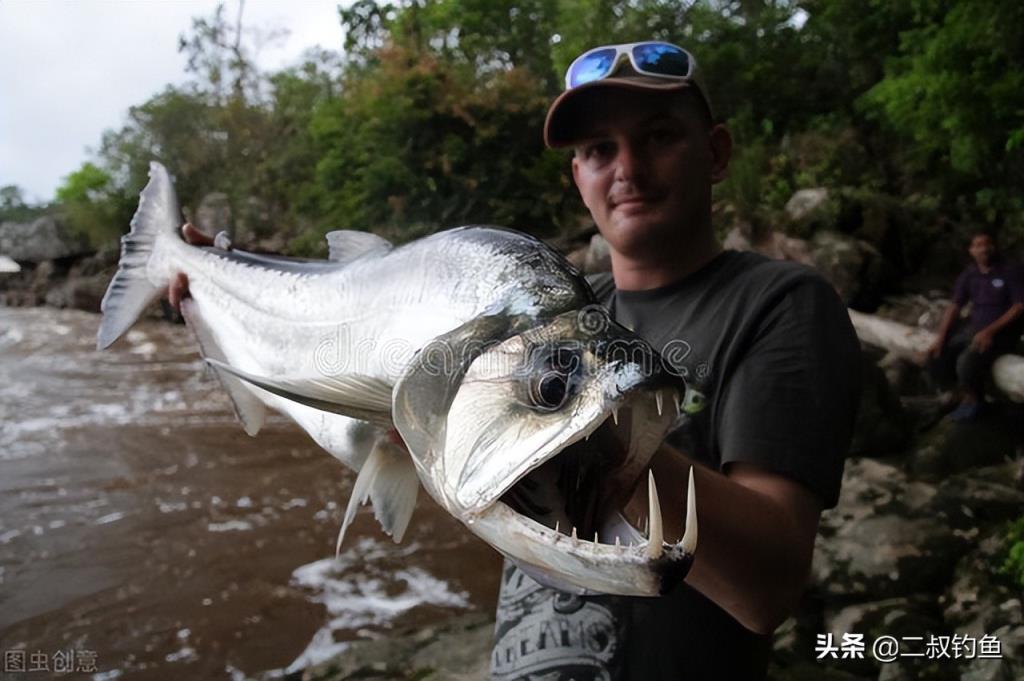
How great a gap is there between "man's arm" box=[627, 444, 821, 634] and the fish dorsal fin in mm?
997

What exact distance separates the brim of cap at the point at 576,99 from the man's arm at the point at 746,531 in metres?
0.91

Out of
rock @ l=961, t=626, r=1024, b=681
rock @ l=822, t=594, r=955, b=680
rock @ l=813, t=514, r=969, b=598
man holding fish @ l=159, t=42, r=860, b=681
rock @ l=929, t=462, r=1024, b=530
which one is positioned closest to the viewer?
man holding fish @ l=159, t=42, r=860, b=681

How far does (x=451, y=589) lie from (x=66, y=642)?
2217 millimetres

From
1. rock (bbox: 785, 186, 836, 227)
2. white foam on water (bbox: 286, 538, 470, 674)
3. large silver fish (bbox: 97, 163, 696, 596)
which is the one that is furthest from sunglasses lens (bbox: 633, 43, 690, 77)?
rock (bbox: 785, 186, 836, 227)

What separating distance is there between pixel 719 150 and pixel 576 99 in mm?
454

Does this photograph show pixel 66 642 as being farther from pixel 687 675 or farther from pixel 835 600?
pixel 835 600

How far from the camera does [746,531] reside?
117cm

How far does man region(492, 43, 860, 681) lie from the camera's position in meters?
1.23

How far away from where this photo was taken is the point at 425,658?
3492 mm

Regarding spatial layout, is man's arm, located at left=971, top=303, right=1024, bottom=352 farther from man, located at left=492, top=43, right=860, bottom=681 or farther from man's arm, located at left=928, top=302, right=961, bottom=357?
man, located at left=492, top=43, right=860, bottom=681

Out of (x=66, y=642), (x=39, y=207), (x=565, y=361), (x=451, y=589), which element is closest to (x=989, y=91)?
(x=451, y=589)

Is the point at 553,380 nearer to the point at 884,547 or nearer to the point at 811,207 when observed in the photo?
the point at 884,547

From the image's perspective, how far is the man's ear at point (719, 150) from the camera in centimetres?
187

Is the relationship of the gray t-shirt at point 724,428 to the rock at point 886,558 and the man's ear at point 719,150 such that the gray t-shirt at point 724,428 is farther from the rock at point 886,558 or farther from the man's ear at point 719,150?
the rock at point 886,558
